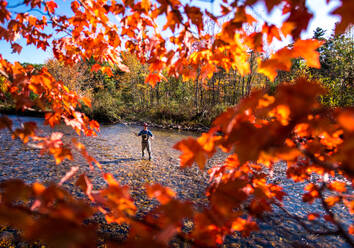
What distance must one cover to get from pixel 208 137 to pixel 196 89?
69.5 ft

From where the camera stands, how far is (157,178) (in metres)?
5.89

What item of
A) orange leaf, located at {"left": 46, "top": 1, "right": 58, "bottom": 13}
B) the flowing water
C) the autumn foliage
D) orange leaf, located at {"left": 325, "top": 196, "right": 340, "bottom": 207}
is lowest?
the flowing water

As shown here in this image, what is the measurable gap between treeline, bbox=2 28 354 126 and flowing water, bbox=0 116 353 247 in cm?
798

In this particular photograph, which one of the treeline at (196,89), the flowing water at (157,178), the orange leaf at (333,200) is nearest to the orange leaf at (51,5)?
the flowing water at (157,178)

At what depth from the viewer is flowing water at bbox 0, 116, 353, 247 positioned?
334cm

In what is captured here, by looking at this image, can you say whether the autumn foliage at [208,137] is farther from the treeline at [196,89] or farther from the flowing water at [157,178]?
the treeline at [196,89]

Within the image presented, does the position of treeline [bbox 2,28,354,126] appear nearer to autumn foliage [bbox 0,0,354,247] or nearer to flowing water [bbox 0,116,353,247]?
flowing water [bbox 0,116,353,247]

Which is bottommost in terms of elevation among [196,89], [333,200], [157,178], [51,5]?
[157,178]

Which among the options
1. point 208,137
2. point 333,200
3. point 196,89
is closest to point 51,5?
point 208,137

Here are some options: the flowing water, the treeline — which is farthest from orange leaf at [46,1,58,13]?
the treeline

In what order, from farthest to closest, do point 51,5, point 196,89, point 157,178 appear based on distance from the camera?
1. point 196,89
2. point 157,178
3. point 51,5

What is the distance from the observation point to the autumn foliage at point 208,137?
2.23 ft

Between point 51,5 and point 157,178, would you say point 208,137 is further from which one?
point 157,178

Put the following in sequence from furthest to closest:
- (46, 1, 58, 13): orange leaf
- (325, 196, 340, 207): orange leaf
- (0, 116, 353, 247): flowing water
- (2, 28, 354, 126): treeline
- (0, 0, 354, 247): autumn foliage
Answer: (2, 28, 354, 126): treeline, (0, 116, 353, 247): flowing water, (46, 1, 58, 13): orange leaf, (325, 196, 340, 207): orange leaf, (0, 0, 354, 247): autumn foliage
